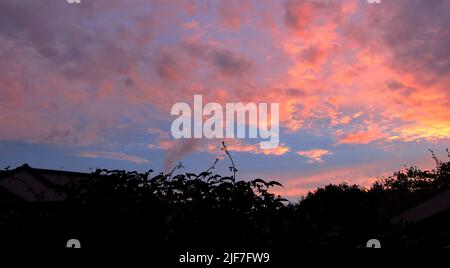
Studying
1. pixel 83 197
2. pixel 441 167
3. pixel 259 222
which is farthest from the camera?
pixel 441 167

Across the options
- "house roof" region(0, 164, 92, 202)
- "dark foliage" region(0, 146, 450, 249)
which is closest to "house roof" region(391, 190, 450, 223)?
"dark foliage" region(0, 146, 450, 249)

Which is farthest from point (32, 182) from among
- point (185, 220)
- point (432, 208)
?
point (185, 220)

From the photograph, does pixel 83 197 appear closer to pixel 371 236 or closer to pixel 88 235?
pixel 88 235

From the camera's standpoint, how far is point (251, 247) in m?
3.62

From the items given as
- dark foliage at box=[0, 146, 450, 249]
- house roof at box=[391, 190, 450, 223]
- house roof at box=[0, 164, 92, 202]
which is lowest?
dark foliage at box=[0, 146, 450, 249]

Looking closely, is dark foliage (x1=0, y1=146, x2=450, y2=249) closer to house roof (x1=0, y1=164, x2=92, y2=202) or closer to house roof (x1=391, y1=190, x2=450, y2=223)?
house roof (x1=391, y1=190, x2=450, y2=223)

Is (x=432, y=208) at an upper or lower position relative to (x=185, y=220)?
upper

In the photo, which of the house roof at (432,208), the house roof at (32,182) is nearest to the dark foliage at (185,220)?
the house roof at (432,208)

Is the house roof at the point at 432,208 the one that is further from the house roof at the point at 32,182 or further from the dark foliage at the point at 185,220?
the house roof at the point at 32,182

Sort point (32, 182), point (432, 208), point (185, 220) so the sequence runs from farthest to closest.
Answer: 1. point (32, 182)
2. point (432, 208)
3. point (185, 220)

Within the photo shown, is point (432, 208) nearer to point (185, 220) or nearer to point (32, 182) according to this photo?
point (185, 220)
